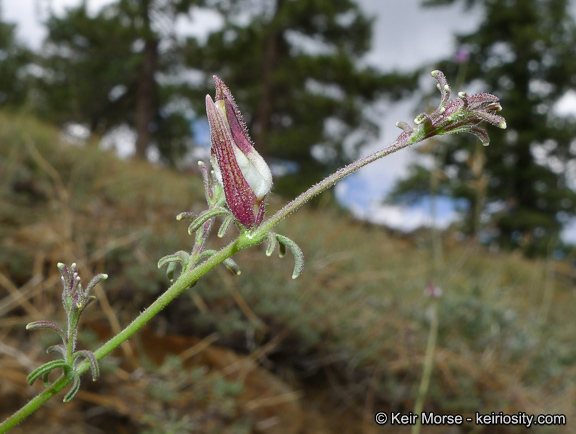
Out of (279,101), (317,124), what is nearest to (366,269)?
(317,124)

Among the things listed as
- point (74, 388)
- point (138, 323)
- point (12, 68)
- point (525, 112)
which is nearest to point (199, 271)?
point (138, 323)

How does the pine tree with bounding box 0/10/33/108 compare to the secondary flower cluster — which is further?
the pine tree with bounding box 0/10/33/108

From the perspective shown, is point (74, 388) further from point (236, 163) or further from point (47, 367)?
point (236, 163)

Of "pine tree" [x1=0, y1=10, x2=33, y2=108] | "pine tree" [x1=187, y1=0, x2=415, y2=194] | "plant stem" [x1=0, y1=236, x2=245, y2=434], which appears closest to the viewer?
"plant stem" [x1=0, y1=236, x2=245, y2=434]

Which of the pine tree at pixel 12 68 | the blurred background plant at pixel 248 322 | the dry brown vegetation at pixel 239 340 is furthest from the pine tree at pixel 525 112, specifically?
the pine tree at pixel 12 68

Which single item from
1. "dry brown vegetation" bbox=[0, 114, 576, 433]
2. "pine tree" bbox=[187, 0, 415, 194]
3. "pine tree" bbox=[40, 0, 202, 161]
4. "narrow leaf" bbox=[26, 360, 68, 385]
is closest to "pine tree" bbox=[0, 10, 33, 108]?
"pine tree" bbox=[40, 0, 202, 161]

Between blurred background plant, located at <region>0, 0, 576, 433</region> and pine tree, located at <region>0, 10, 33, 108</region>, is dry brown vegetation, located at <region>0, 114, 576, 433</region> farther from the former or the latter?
pine tree, located at <region>0, 10, 33, 108</region>

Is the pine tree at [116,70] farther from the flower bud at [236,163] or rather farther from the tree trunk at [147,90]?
the flower bud at [236,163]
